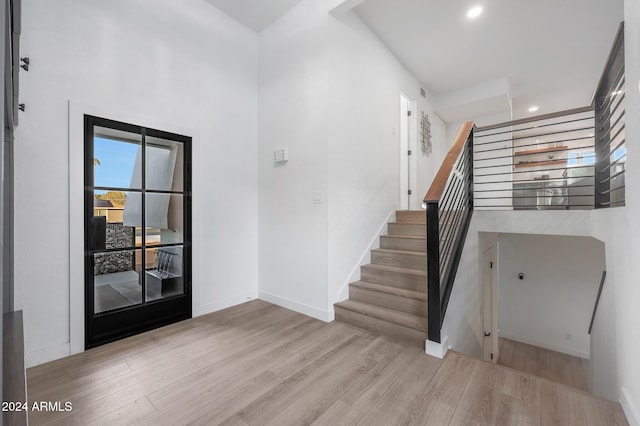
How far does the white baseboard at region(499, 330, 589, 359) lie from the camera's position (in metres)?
5.51

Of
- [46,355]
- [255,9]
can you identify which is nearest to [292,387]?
[46,355]

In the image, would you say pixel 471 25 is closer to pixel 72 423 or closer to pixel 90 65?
pixel 90 65

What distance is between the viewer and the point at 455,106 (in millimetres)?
5633

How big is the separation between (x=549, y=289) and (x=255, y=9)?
22.4 feet

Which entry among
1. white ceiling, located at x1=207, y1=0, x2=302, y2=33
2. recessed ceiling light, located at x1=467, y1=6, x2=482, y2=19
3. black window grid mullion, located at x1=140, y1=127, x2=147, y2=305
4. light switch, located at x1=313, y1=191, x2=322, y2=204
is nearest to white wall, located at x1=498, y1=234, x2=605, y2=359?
recessed ceiling light, located at x1=467, y1=6, x2=482, y2=19

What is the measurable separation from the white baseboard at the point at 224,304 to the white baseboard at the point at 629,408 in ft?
10.6

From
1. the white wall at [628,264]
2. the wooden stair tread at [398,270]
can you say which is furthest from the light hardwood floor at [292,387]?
the wooden stair tread at [398,270]

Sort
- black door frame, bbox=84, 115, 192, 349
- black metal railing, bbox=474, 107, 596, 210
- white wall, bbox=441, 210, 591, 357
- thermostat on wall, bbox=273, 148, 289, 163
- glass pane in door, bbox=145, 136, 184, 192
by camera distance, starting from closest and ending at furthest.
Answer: black door frame, bbox=84, 115, 192, 349 → white wall, bbox=441, 210, 591, 357 → glass pane in door, bbox=145, 136, 184, 192 → black metal railing, bbox=474, 107, 596, 210 → thermostat on wall, bbox=273, 148, 289, 163

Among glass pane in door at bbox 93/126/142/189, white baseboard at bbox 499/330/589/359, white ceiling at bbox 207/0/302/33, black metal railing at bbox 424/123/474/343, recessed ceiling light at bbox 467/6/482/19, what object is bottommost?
white baseboard at bbox 499/330/589/359

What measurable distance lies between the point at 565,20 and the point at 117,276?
18.7 ft

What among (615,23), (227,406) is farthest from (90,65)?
(615,23)

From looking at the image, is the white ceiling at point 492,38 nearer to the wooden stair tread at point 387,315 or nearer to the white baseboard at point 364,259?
the white baseboard at point 364,259

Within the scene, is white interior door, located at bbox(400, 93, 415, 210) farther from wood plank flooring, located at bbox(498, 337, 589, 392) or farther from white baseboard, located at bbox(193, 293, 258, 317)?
wood plank flooring, located at bbox(498, 337, 589, 392)

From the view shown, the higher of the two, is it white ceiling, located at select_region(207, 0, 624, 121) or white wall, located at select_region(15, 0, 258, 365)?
white ceiling, located at select_region(207, 0, 624, 121)
